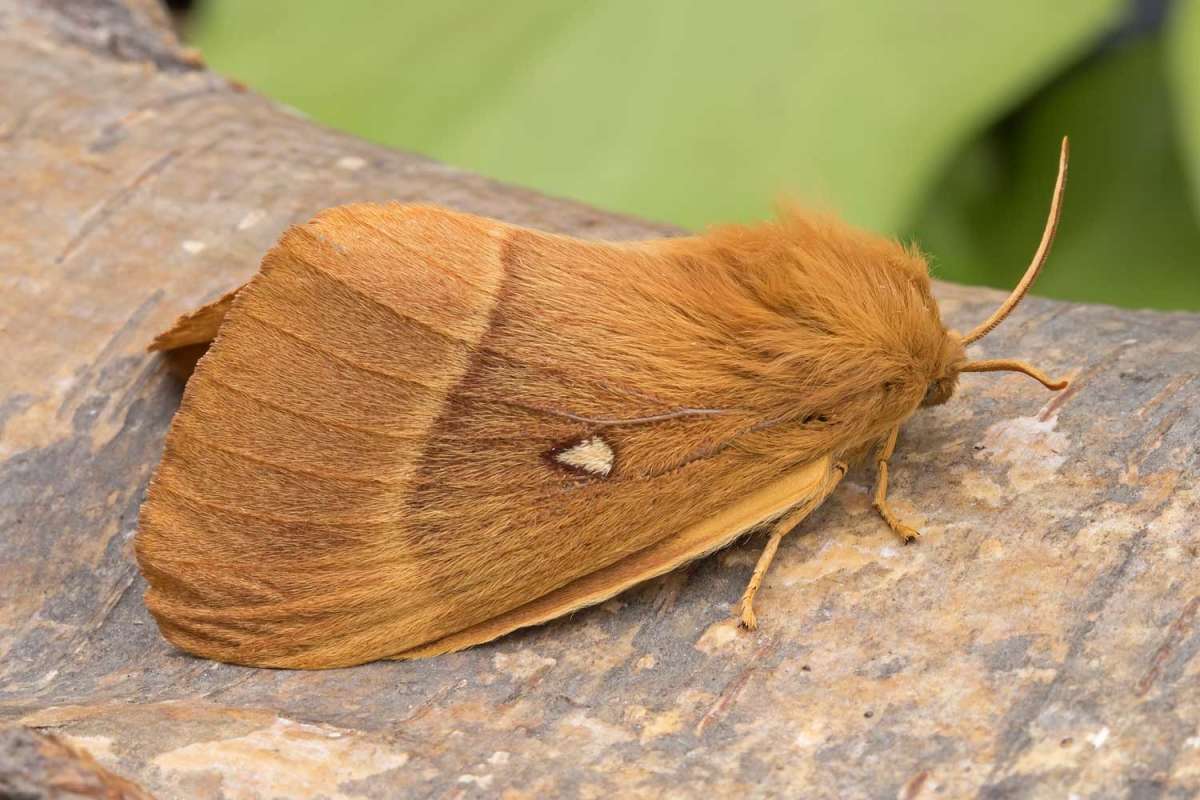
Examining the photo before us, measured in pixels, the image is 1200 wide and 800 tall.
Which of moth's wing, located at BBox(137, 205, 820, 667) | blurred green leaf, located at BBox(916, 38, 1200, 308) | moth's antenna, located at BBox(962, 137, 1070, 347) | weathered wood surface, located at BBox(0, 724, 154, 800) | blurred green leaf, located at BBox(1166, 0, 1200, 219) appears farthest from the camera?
blurred green leaf, located at BBox(916, 38, 1200, 308)

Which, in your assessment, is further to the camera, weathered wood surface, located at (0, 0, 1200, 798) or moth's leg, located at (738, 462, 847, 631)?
moth's leg, located at (738, 462, 847, 631)

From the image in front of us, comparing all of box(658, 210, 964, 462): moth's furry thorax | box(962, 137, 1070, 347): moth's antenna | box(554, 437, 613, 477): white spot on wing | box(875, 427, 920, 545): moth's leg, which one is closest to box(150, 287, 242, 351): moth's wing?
box(554, 437, 613, 477): white spot on wing

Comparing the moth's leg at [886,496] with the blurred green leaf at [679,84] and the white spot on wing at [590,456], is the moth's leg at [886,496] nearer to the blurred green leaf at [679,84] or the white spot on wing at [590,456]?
the white spot on wing at [590,456]

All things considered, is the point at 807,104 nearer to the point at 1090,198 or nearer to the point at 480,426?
the point at 1090,198

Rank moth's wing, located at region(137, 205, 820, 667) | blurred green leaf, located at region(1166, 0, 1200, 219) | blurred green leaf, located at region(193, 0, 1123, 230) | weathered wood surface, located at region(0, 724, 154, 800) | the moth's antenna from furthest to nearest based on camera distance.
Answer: blurred green leaf, located at region(193, 0, 1123, 230), blurred green leaf, located at region(1166, 0, 1200, 219), the moth's antenna, moth's wing, located at region(137, 205, 820, 667), weathered wood surface, located at region(0, 724, 154, 800)

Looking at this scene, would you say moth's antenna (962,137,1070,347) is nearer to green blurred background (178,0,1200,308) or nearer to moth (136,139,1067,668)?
moth (136,139,1067,668)

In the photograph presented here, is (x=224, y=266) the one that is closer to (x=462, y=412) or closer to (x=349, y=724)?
(x=462, y=412)

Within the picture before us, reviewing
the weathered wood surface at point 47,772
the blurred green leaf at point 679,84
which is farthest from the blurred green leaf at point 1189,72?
the weathered wood surface at point 47,772

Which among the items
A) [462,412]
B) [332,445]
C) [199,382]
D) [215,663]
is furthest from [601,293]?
[215,663]
